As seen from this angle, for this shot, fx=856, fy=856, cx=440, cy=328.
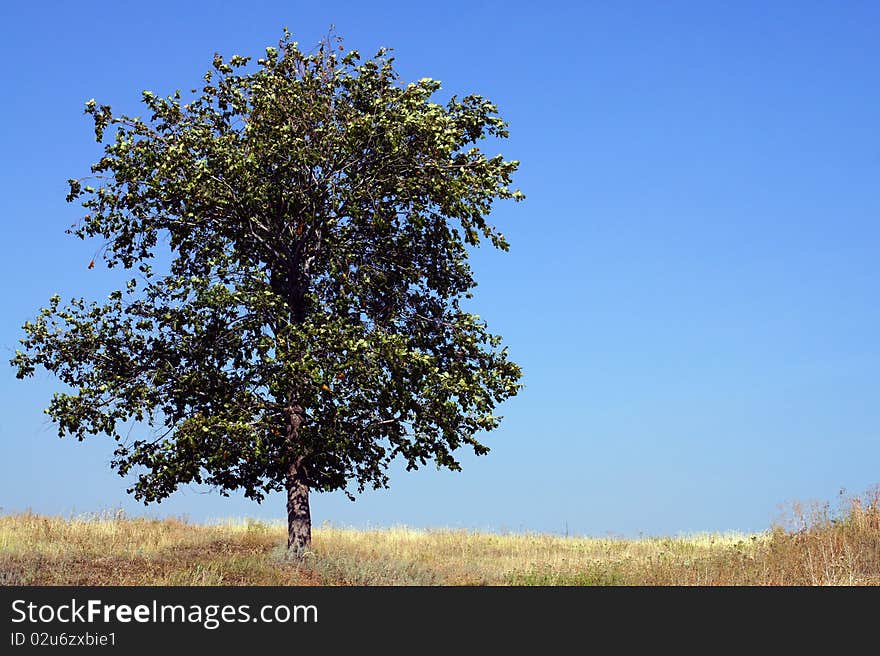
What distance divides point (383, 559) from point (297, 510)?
13.1 feet

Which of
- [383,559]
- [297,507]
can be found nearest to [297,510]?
[297,507]

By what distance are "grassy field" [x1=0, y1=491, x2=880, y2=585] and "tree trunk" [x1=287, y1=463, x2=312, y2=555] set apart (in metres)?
0.64

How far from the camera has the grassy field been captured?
2152cm

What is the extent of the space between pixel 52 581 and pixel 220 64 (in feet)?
49.8

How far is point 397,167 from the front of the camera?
2394cm

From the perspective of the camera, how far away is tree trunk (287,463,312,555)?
24.4 meters

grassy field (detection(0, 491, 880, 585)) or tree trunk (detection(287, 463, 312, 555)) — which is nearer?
grassy field (detection(0, 491, 880, 585))

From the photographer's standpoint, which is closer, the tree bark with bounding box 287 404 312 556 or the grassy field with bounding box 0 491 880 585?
the grassy field with bounding box 0 491 880 585

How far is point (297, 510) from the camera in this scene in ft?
80.0

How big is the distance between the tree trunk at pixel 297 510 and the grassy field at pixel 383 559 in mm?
639

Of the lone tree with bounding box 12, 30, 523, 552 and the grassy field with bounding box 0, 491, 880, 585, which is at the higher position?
the lone tree with bounding box 12, 30, 523, 552
